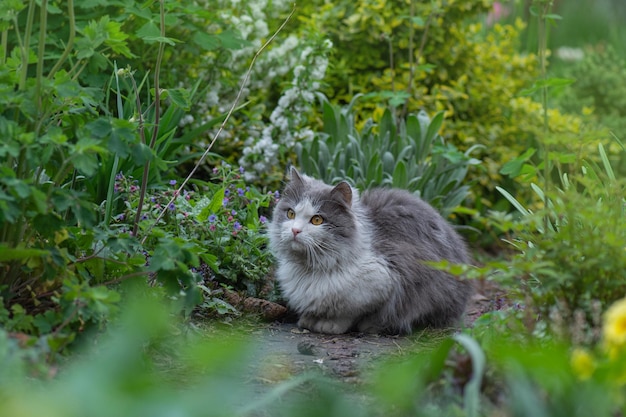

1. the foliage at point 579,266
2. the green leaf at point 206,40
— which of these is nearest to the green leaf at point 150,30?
the green leaf at point 206,40

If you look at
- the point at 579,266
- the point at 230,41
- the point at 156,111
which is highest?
the point at 230,41

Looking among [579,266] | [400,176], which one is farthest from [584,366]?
[400,176]

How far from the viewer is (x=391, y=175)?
16.6ft

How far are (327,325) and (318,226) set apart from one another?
47 centimetres

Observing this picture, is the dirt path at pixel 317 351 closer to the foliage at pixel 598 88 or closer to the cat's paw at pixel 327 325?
the cat's paw at pixel 327 325

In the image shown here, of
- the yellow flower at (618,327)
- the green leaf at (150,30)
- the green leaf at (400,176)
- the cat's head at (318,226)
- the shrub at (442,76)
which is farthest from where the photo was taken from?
the shrub at (442,76)

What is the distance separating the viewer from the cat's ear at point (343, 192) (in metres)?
3.65

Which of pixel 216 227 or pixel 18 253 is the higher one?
pixel 18 253

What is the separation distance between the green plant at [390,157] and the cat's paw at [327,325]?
4.16 feet

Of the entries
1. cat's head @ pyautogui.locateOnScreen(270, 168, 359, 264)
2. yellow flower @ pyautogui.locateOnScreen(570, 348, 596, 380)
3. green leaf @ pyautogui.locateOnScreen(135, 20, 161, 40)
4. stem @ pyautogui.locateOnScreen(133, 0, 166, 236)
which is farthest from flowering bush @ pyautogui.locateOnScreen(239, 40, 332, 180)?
yellow flower @ pyautogui.locateOnScreen(570, 348, 596, 380)

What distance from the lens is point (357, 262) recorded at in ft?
12.1

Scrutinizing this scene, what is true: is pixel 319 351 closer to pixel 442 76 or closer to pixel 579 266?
pixel 579 266

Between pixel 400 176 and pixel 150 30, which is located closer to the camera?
pixel 150 30

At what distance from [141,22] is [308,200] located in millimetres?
1708
